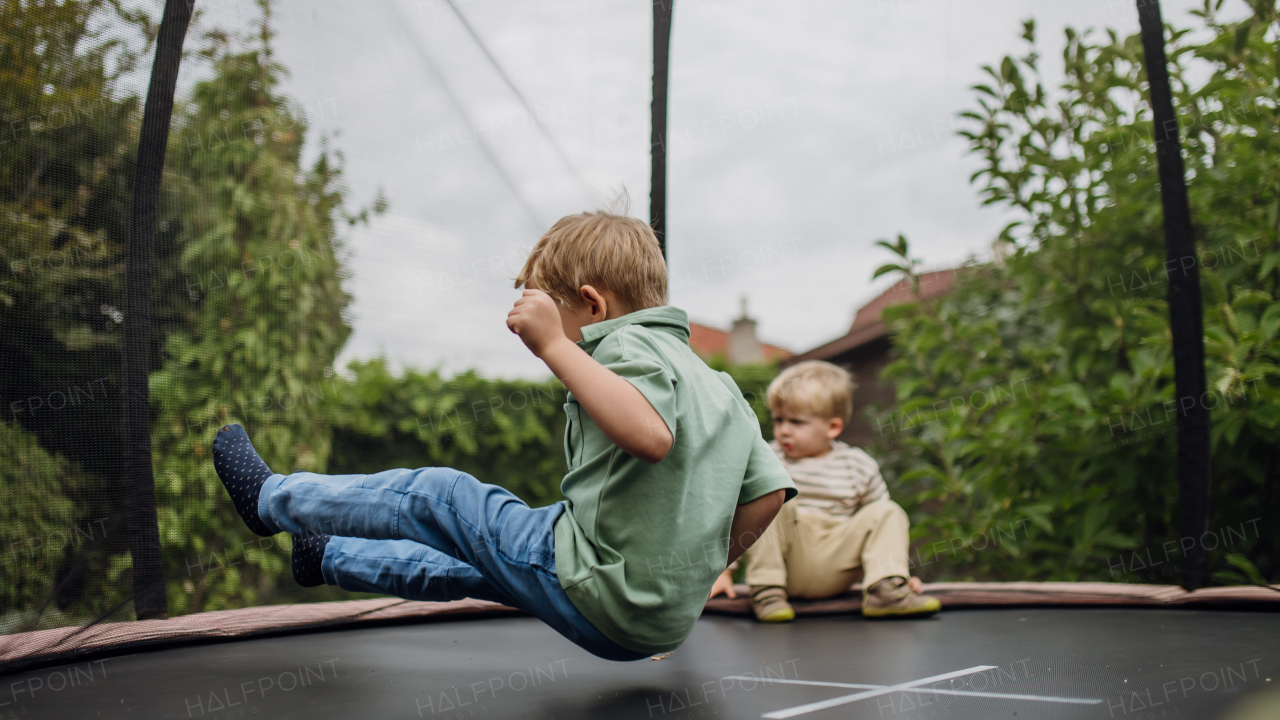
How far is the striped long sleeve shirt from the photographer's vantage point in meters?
1.66

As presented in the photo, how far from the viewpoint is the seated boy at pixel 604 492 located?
2.61 ft

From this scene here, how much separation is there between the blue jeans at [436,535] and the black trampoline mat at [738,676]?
0.10 metres

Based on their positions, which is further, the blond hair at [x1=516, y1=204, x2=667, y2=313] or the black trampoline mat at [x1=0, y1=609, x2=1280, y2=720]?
the blond hair at [x1=516, y1=204, x2=667, y2=313]

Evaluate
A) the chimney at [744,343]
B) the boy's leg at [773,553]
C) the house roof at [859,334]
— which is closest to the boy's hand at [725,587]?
the boy's leg at [773,553]

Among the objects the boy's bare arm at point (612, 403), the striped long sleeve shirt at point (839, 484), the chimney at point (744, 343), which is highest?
the chimney at point (744, 343)

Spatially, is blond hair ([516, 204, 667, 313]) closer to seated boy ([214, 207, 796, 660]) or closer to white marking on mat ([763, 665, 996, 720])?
seated boy ([214, 207, 796, 660])

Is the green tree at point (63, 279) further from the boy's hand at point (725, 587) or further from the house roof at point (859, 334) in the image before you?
the house roof at point (859, 334)

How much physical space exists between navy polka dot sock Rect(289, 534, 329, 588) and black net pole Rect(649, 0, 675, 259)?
108 centimetres

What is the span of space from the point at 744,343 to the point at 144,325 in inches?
236

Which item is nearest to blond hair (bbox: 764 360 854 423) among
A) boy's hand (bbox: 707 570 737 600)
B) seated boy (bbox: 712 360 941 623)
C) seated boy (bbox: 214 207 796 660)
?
seated boy (bbox: 712 360 941 623)

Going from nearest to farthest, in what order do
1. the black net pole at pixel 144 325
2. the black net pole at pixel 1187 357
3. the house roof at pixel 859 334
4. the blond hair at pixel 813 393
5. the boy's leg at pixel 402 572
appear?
the boy's leg at pixel 402 572
the black net pole at pixel 144 325
the black net pole at pixel 1187 357
the blond hair at pixel 813 393
the house roof at pixel 859 334

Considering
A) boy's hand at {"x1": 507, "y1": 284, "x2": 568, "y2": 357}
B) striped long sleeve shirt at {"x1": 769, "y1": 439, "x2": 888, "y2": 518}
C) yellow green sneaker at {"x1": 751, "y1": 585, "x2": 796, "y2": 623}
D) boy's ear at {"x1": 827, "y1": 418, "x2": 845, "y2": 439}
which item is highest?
boy's hand at {"x1": 507, "y1": 284, "x2": 568, "y2": 357}

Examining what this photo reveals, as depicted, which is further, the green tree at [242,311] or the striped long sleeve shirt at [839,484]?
the striped long sleeve shirt at [839,484]

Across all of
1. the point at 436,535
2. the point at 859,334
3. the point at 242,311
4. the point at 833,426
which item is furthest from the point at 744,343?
the point at 436,535
